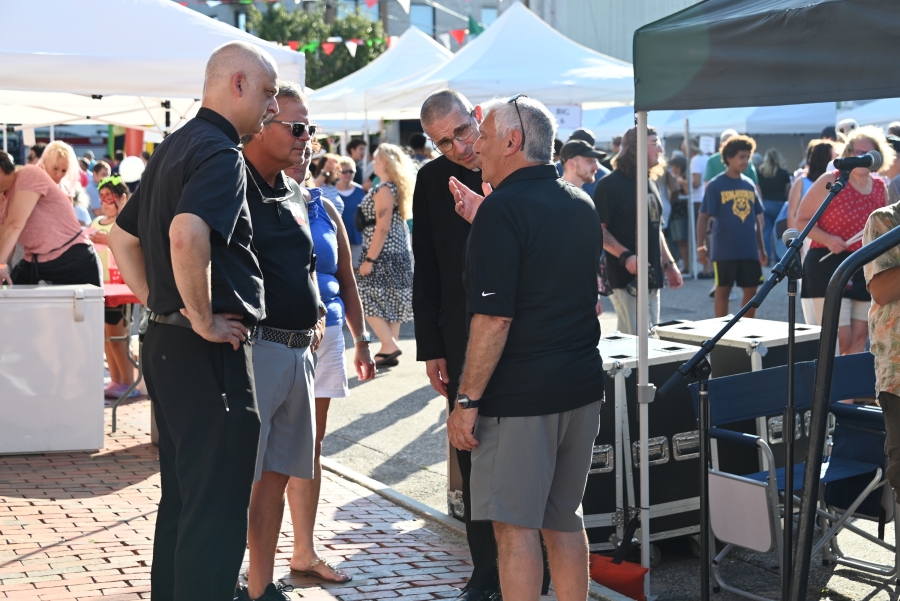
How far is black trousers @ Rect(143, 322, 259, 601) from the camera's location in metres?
3.27

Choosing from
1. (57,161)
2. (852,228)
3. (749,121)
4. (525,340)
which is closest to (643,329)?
(525,340)

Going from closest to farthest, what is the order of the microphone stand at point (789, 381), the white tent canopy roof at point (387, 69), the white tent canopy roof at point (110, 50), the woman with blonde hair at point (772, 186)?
the microphone stand at point (789, 381) → the white tent canopy roof at point (110, 50) → the woman with blonde hair at point (772, 186) → the white tent canopy roof at point (387, 69)

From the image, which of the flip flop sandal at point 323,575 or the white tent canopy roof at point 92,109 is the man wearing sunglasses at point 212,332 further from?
the white tent canopy roof at point 92,109

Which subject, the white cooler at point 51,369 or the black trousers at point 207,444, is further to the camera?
the white cooler at point 51,369

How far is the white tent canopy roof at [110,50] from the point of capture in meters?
7.13

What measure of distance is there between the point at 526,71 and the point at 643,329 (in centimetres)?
949

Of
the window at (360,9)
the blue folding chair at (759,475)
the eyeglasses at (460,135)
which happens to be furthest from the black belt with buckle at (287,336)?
the window at (360,9)

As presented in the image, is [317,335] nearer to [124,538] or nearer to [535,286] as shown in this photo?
[535,286]

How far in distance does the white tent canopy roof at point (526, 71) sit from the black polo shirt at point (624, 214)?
5.47m

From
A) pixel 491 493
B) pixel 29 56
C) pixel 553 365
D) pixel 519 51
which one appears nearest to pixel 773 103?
pixel 553 365

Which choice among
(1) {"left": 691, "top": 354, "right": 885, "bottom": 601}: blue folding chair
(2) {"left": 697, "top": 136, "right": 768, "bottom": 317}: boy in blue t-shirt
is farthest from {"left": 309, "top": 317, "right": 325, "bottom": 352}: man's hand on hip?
(2) {"left": 697, "top": 136, "right": 768, "bottom": 317}: boy in blue t-shirt

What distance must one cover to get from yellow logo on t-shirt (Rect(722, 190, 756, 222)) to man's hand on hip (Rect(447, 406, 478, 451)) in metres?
7.03

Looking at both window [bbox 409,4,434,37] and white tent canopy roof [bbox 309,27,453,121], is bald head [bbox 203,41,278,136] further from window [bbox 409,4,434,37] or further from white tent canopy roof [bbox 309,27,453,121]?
window [bbox 409,4,434,37]

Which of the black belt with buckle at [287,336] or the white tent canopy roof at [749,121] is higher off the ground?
the white tent canopy roof at [749,121]
